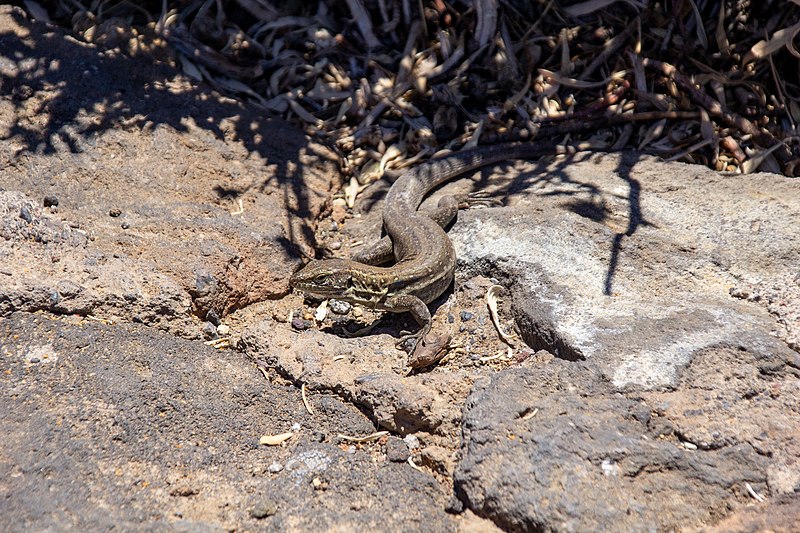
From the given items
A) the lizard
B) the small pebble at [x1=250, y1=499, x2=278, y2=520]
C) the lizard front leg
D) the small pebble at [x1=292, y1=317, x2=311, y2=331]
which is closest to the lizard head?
the lizard

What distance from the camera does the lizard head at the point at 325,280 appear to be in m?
5.19

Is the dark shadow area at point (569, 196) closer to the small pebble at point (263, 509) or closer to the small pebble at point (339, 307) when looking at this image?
the small pebble at point (339, 307)

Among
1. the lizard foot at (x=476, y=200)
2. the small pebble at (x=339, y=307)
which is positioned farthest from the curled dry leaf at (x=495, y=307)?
the lizard foot at (x=476, y=200)

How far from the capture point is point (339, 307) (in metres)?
5.61

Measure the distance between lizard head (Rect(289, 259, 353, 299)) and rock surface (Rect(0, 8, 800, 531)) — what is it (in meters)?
0.28

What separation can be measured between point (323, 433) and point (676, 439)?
2003mm

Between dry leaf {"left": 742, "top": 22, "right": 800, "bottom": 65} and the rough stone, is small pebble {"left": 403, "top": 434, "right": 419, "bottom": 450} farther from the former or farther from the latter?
dry leaf {"left": 742, "top": 22, "right": 800, "bottom": 65}

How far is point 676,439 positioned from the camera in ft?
11.7

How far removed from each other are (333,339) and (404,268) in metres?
0.90

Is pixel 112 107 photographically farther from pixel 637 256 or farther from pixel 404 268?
pixel 637 256

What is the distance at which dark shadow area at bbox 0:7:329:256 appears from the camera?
19.0 ft

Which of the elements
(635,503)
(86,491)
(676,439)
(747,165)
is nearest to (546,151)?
(747,165)

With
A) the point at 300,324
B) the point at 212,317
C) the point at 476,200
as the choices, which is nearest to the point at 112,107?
the point at 212,317

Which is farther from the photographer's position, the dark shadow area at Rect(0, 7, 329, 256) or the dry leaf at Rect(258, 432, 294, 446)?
the dark shadow area at Rect(0, 7, 329, 256)
